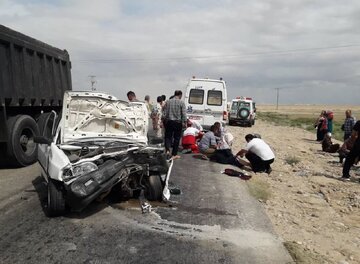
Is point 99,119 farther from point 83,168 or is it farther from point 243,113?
point 243,113

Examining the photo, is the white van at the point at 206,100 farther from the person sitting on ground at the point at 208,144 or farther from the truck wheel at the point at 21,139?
the truck wheel at the point at 21,139

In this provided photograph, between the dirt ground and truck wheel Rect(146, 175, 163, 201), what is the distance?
196 centimetres

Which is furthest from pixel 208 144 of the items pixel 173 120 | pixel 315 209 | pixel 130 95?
pixel 315 209

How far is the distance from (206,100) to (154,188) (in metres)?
10.9

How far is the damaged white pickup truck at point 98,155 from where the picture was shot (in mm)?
6023

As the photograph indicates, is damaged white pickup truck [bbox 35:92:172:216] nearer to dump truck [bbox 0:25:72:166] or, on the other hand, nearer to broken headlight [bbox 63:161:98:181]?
broken headlight [bbox 63:161:98:181]

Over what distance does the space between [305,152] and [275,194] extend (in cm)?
935

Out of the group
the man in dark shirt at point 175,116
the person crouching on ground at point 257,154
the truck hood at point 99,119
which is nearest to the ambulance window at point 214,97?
the man in dark shirt at point 175,116

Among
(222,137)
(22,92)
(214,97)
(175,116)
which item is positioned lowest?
(222,137)

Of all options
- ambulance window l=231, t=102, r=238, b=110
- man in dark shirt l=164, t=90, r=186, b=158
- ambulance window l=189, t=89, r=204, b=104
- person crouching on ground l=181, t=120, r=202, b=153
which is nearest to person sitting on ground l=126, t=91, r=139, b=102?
man in dark shirt l=164, t=90, r=186, b=158

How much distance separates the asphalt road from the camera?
5016 mm

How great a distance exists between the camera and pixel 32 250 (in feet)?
16.5

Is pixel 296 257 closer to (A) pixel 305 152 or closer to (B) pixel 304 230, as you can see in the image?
(B) pixel 304 230

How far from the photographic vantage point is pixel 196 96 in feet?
58.9
